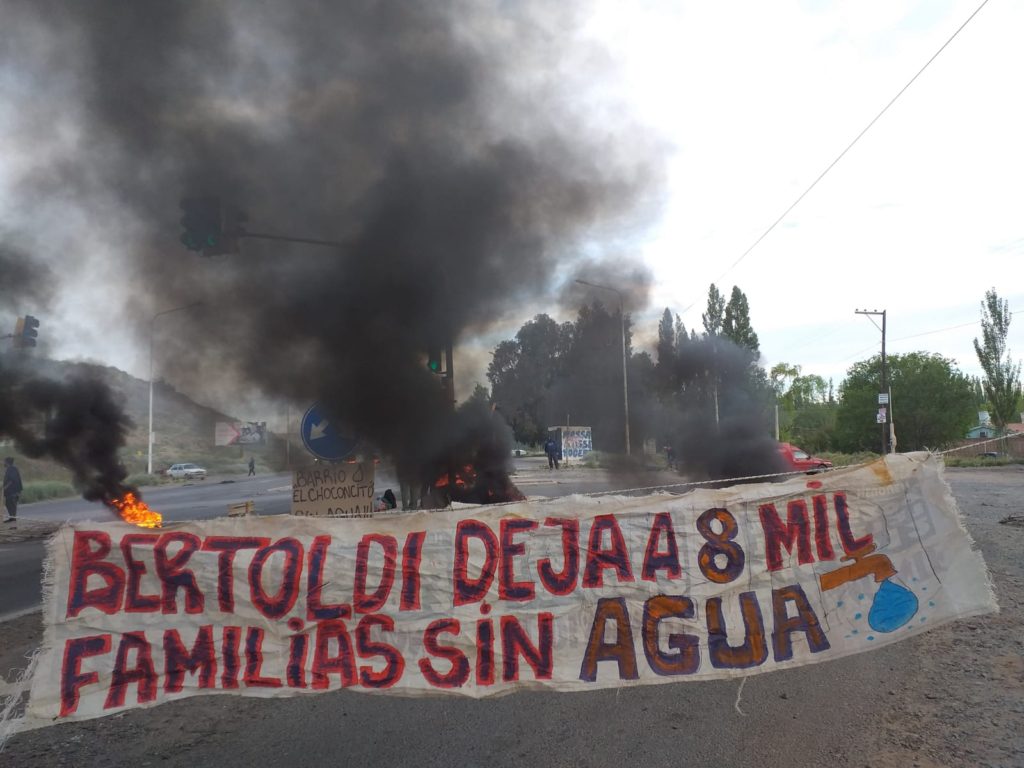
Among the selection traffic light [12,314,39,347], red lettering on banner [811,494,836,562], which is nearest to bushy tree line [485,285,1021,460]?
traffic light [12,314,39,347]

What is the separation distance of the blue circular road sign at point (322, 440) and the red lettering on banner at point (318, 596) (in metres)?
2.30

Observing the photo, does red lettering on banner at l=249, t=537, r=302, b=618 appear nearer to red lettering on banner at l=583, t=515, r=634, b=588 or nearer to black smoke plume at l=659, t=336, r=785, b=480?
red lettering on banner at l=583, t=515, r=634, b=588

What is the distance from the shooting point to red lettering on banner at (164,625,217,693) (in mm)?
2957

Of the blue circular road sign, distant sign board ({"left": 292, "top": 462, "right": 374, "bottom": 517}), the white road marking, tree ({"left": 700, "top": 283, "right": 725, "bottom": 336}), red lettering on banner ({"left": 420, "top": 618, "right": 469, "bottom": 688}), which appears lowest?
the white road marking

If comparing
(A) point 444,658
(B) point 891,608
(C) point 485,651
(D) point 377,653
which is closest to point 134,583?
(D) point 377,653

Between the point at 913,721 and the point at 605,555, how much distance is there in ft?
5.66

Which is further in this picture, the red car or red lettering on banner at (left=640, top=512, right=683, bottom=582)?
the red car

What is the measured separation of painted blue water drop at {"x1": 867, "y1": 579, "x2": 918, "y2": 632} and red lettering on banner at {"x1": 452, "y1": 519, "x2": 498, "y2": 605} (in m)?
1.87

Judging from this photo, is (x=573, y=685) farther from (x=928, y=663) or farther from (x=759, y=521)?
(x=928, y=663)

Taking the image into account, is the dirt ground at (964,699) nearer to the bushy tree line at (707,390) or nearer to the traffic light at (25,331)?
the bushy tree line at (707,390)

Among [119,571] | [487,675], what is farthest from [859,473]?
[119,571]

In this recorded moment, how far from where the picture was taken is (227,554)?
3.11 metres

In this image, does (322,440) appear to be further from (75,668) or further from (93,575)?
(75,668)

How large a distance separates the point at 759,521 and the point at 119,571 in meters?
2.99
